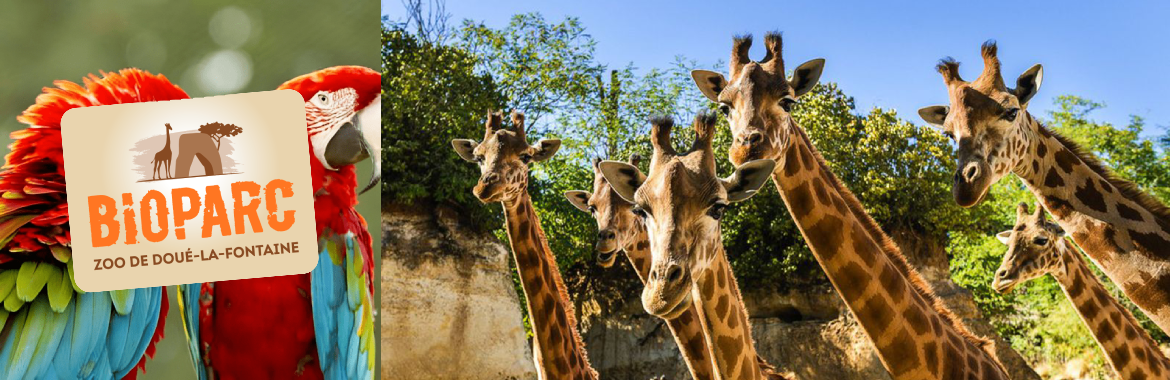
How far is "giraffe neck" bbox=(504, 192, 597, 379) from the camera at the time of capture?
95.0 inches

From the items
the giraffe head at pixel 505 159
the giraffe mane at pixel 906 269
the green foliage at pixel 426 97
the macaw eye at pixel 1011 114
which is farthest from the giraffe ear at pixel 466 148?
the macaw eye at pixel 1011 114

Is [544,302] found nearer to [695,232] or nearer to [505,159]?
[505,159]

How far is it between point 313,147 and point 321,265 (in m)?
Result: 0.16

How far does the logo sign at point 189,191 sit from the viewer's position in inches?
39.2

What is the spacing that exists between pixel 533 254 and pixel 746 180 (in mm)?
936

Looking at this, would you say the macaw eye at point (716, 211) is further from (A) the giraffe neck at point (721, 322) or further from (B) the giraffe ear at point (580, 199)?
(B) the giraffe ear at point (580, 199)

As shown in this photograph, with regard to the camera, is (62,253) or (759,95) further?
(759,95)

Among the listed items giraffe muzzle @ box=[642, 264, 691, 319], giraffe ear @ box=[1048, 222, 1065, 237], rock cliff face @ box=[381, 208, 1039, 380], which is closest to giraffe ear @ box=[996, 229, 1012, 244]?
giraffe ear @ box=[1048, 222, 1065, 237]

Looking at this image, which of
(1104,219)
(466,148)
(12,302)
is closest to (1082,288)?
(1104,219)

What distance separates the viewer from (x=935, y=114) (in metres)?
2.12

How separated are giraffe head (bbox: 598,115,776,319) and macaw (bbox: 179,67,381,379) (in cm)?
57

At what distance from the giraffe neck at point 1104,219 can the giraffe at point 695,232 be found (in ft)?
2.56

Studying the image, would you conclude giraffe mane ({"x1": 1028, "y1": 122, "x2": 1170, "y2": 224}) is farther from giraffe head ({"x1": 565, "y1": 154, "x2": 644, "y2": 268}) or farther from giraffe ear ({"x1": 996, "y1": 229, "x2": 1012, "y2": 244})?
giraffe head ({"x1": 565, "y1": 154, "x2": 644, "y2": 268})

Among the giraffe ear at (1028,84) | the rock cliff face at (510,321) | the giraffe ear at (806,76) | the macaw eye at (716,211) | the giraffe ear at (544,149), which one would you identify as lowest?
the rock cliff face at (510,321)
